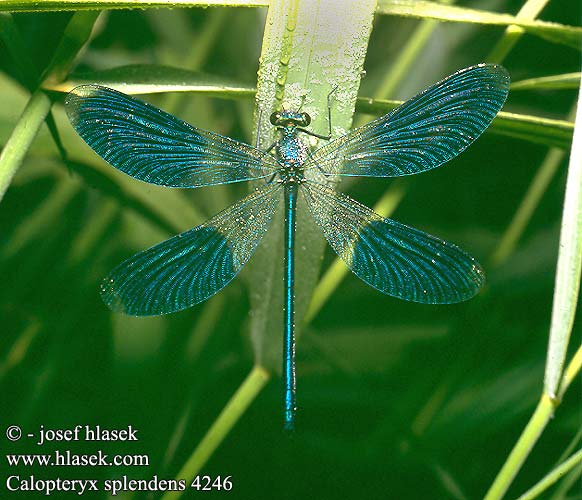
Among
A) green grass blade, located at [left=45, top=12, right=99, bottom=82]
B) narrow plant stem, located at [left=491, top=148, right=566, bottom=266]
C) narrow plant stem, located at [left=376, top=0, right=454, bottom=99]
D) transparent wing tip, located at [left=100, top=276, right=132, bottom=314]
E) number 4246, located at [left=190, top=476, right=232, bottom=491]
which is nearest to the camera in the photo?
green grass blade, located at [left=45, top=12, right=99, bottom=82]

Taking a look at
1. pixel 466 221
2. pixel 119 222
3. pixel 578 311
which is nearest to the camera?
pixel 578 311

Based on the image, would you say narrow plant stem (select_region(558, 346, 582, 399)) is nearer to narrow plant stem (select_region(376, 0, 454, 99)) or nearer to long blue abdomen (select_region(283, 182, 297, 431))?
long blue abdomen (select_region(283, 182, 297, 431))

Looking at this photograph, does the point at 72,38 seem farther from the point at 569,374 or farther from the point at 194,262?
the point at 569,374

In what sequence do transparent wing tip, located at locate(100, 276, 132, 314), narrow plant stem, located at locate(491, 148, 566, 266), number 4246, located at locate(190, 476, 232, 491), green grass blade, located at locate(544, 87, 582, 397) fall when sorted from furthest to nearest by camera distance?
narrow plant stem, located at locate(491, 148, 566, 266) < number 4246, located at locate(190, 476, 232, 491) < transparent wing tip, located at locate(100, 276, 132, 314) < green grass blade, located at locate(544, 87, 582, 397)

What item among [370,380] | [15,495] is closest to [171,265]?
[15,495]

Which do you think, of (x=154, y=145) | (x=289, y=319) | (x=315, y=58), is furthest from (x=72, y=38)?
(x=289, y=319)

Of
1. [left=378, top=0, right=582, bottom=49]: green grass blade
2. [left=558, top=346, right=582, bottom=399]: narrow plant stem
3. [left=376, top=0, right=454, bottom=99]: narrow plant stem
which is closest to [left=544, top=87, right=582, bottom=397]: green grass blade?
[left=558, top=346, right=582, bottom=399]: narrow plant stem

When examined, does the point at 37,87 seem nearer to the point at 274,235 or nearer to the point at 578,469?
the point at 274,235
